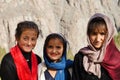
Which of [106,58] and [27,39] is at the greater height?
[27,39]

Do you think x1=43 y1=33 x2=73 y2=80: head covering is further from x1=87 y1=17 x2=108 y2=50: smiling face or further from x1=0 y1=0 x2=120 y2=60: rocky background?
x1=0 y1=0 x2=120 y2=60: rocky background

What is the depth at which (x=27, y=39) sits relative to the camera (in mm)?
4523

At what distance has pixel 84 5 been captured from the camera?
742 inches

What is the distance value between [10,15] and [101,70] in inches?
420

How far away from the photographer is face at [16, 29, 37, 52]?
448 cm

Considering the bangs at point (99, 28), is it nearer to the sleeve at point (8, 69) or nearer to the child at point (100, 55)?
the child at point (100, 55)

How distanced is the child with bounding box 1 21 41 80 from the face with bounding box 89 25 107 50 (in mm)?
743

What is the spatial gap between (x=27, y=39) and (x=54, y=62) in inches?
17.4

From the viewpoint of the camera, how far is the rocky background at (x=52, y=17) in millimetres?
14328

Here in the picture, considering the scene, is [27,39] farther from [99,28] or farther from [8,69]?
[99,28]

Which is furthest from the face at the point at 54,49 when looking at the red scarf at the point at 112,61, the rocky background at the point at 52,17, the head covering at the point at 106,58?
the rocky background at the point at 52,17

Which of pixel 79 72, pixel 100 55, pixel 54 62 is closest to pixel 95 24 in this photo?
pixel 100 55

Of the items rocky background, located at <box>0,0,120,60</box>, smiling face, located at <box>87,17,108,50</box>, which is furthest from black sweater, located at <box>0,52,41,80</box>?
rocky background, located at <box>0,0,120,60</box>

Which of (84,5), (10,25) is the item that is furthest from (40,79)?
(84,5)
